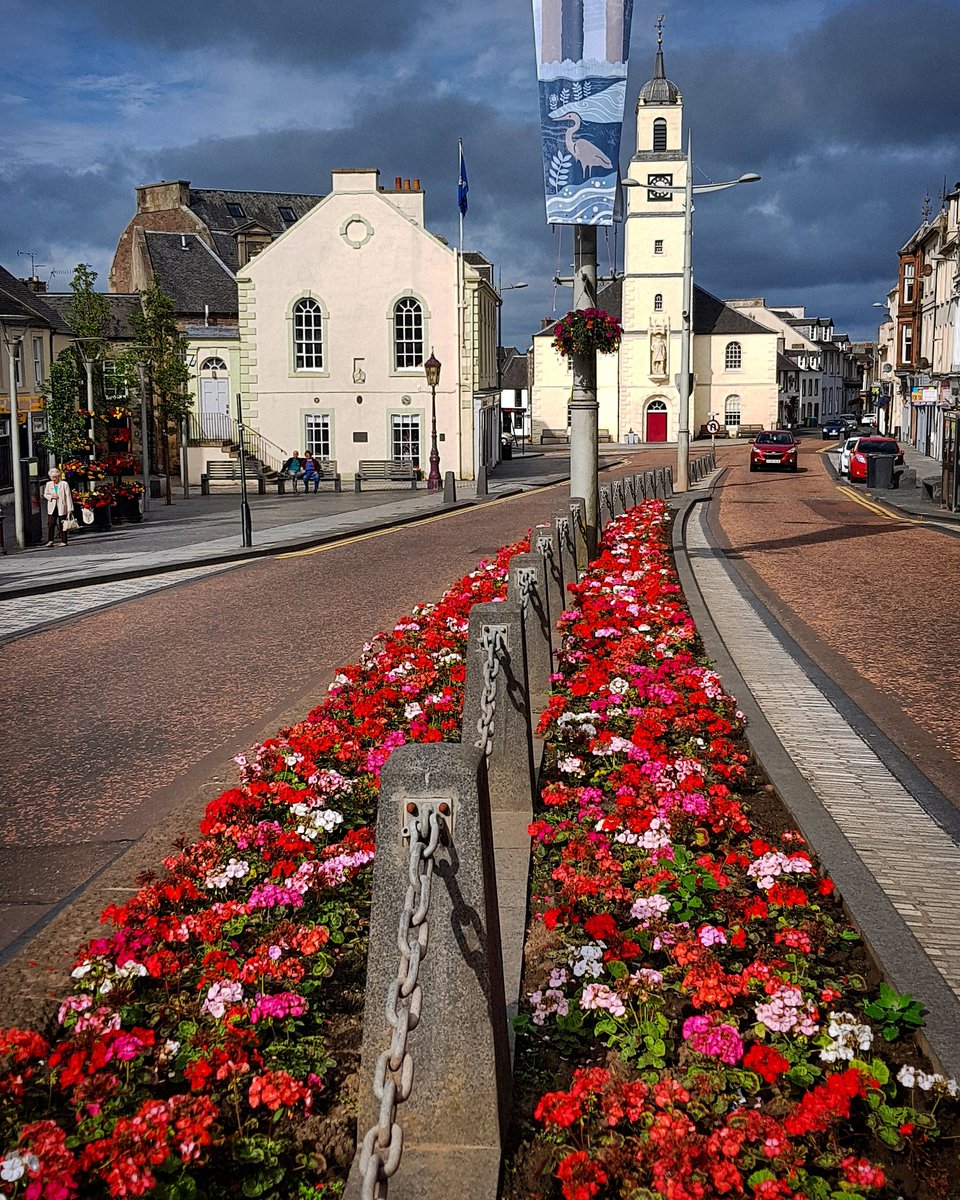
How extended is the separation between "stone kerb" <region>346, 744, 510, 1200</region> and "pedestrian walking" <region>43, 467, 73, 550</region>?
21.0 meters

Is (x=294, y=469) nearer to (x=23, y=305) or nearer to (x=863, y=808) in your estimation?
(x=23, y=305)

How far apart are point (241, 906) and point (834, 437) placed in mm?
83804

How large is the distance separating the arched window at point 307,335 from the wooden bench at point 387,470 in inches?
154

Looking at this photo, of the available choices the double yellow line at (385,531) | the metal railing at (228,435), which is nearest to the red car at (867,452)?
the double yellow line at (385,531)

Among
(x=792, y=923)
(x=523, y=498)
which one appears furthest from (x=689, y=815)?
(x=523, y=498)

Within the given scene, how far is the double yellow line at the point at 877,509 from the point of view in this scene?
25.3m

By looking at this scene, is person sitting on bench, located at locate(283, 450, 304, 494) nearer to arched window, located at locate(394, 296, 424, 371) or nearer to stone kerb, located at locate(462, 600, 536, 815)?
arched window, located at locate(394, 296, 424, 371)

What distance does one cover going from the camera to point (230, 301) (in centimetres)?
5328

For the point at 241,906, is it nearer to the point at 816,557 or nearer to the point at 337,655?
the point at 337,655

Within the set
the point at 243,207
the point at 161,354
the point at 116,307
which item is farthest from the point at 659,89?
the point at 161,354

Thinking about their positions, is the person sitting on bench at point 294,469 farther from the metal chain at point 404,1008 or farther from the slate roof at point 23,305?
the metal chain at point 404,1008

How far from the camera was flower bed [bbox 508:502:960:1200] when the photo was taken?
127 inches

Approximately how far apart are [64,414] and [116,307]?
2601 centimetres

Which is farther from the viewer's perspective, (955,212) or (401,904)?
(955,212)
